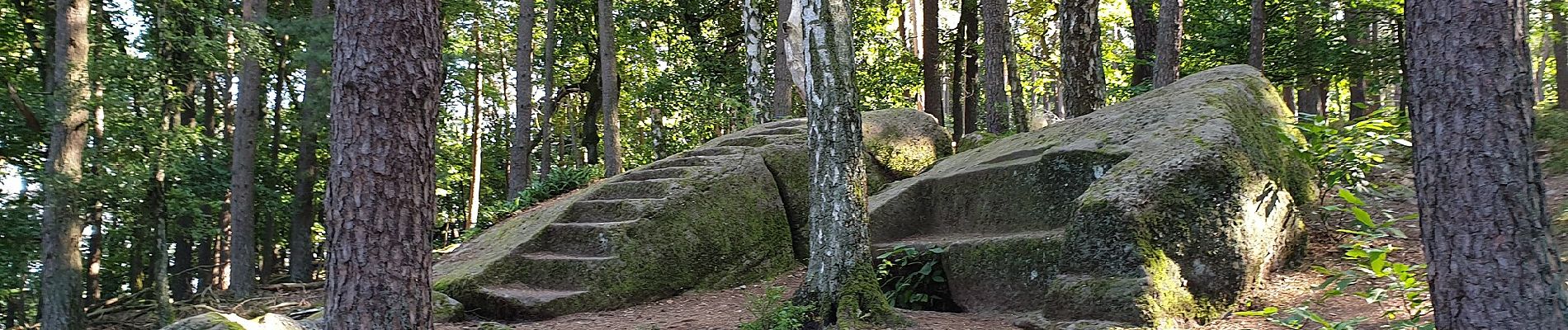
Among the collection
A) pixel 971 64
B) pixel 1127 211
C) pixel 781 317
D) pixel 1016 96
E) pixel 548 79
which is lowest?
pixel 781 317

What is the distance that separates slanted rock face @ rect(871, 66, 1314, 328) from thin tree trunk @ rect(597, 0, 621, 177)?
6.88 metres

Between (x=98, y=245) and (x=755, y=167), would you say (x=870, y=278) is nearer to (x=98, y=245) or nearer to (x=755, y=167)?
(x=755, y=167)

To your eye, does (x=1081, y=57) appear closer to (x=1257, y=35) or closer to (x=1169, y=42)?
(x=1169, y=42)

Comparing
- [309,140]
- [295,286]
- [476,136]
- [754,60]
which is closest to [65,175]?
[295,286]

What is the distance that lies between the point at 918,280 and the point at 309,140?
12889mm

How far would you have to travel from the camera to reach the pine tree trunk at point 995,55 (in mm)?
12062

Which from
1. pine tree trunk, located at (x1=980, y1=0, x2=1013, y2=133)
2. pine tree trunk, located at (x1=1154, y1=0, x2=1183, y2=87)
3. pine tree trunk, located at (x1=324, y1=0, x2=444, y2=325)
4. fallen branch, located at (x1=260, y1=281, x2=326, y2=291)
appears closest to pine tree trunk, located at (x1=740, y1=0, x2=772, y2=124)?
pine tree trunk, located at (x1=980, y1=0, x2=1013, y2=133)

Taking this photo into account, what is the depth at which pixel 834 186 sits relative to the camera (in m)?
5.92

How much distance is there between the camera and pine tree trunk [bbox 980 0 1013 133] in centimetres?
1206

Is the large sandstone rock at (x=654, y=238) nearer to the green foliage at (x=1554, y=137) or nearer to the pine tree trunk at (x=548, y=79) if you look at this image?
the green foliage at (x=1554, y=137)

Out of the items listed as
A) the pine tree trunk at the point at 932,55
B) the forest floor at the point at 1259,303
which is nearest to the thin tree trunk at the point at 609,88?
the pine tree trunk at the point at 932,55

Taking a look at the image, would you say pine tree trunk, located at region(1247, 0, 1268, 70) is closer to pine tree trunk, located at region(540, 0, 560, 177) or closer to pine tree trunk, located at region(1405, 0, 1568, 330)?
pine tree trunk, located at region(1405, 0, 1568, 330)

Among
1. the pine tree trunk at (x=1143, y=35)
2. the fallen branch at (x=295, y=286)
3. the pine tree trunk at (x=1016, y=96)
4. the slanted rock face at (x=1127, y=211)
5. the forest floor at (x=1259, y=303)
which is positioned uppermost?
the pine tree trunk at (x=1143, y=35)

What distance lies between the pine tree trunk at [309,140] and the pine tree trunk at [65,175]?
263cm
